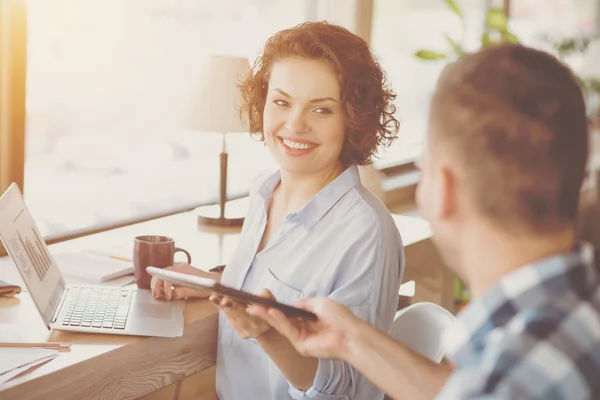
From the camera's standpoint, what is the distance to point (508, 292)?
2.51ft

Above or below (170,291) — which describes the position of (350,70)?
above

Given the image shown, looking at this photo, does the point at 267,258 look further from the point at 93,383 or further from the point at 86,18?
the point at 86,18

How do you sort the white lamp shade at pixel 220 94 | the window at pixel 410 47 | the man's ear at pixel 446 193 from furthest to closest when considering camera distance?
the window at pixel 410 47
the white lamp shade at pixel 220 94
the man's ear at pixel 446 193

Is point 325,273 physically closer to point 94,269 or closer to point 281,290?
point 281,290

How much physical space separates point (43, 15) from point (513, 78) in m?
1.84

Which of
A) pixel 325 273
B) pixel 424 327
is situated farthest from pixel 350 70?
pixel 424 327

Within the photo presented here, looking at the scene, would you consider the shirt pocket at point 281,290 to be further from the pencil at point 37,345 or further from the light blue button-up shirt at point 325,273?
the pencil at point 37,345

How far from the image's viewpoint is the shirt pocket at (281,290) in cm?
157

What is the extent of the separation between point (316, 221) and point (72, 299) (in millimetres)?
540

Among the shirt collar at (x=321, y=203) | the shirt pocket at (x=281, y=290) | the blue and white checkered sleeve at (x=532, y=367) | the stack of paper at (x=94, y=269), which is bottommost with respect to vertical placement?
the stack of paper at (x=94, y=269)

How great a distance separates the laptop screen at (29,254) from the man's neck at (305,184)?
0.53m

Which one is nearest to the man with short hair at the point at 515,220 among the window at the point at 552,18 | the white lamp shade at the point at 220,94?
the white lamp shade at the point at 220,94

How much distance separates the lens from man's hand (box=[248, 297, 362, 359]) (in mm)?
1168

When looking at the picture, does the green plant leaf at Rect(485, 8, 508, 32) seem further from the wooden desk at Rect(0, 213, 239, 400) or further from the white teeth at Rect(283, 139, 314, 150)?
the wooden desk at Rect(0, 213, 239, 400)
